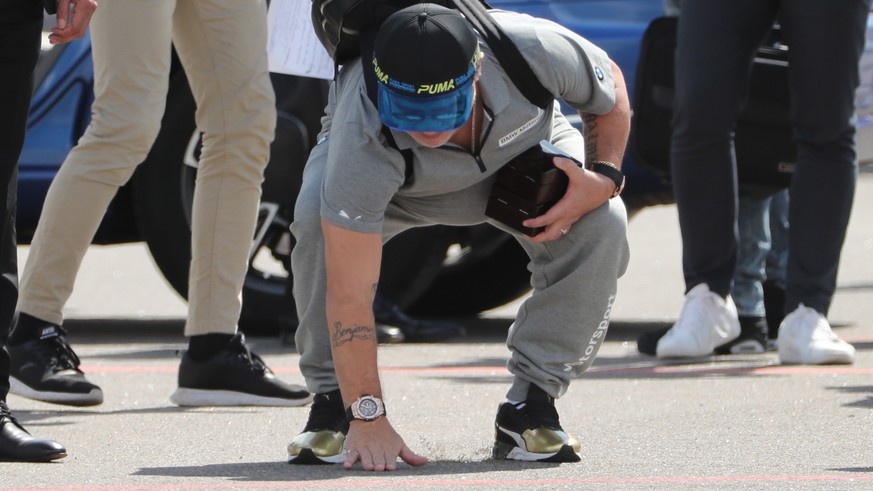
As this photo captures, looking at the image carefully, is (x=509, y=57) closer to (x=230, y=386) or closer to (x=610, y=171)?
(x=610, y=171)

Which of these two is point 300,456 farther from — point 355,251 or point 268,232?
point 268,232

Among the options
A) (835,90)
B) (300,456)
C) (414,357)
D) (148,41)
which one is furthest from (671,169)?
(300,456)

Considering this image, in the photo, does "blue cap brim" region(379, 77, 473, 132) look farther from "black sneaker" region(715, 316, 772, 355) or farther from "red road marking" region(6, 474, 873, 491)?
"black sneaker" region(715, 316, 772, 355)

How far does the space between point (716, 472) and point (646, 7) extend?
9.06 feet

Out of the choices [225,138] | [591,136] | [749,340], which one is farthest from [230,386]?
[749,340]

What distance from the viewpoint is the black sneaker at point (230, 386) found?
426 cm

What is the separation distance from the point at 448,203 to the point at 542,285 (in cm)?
25

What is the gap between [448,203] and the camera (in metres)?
3.47

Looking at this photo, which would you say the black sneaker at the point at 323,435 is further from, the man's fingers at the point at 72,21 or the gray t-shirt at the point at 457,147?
the man's fingers at the point at 72,21

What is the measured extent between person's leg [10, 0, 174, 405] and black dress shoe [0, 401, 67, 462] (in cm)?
74

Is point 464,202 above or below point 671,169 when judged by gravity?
above

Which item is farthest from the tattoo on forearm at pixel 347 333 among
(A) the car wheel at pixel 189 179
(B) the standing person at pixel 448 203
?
(A) the car wheel at pixel 189 179

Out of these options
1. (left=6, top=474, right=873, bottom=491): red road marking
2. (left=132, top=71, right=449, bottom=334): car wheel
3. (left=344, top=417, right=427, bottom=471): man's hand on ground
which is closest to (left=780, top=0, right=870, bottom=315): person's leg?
(left=132, top=71, right=449, bottom=334): car wheel

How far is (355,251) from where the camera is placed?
3240mm
